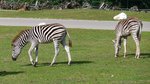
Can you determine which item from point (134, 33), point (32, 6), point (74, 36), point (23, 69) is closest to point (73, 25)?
point (74, 36)

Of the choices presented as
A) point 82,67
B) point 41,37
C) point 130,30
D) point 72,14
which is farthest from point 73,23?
point 82,67

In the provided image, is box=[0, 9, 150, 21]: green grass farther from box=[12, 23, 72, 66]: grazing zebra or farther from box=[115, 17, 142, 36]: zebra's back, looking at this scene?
box=[12, 23, 72, 66]: grazing zebra

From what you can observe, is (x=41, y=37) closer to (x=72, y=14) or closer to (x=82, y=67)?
(x=82, y=67)

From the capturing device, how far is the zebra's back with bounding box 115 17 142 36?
22.8 meters

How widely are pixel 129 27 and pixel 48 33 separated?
431cm

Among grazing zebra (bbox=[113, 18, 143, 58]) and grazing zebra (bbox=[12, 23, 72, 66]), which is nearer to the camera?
grazing zebra (bbox=[12, 23, 72, 66])

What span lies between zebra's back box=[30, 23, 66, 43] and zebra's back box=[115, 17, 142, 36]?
3.68m

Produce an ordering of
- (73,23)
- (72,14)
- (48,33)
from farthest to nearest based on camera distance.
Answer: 1. (72,14)
2. (73,23)
3. (48,33)

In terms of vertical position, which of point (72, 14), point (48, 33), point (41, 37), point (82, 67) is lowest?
point (72, 14)

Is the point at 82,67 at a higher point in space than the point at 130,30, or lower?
lower

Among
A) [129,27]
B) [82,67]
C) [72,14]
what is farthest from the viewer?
[72,14]

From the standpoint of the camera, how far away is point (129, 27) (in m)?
22.9

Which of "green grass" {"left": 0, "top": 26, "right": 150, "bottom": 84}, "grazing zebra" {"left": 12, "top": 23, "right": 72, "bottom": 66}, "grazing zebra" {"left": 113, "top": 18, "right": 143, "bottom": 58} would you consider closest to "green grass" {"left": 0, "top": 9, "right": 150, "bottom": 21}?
"green grass" {"left": 0, "top": 26, "right": 150, "bottom": 84}

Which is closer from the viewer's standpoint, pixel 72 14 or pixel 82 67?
pixel 82 67
